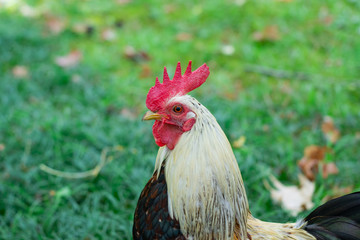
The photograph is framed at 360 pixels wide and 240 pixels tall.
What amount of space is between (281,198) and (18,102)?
9.04 ft

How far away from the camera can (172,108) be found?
1.70 metres

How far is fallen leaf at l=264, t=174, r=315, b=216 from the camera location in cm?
269

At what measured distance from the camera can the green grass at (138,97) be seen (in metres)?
2.82

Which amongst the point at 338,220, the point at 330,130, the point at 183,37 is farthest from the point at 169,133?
the point at 183,37

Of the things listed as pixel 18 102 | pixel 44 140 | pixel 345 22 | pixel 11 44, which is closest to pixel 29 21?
pixel 11 44

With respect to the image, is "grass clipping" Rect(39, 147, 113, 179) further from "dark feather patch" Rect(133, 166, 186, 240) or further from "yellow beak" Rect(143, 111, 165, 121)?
"yellow beak" Rect(143, 111, 165, 121)

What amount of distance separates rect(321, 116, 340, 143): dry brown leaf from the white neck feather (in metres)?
1.95

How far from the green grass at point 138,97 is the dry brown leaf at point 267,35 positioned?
54 millimetres

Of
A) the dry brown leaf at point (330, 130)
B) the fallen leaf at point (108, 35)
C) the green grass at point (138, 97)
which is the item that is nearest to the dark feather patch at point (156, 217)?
the green grass at point (138, 97)

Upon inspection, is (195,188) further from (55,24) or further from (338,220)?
(55,24)

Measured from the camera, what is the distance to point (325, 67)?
418cm

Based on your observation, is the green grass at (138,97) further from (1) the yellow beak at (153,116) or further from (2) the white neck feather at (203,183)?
(1) the yellow beak at (153,116)

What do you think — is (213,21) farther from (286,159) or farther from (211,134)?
(211,134)

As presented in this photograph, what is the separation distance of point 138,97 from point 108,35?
137 centimetres
